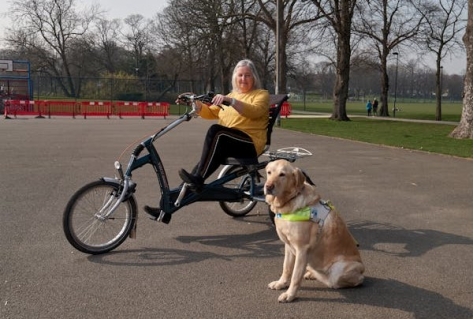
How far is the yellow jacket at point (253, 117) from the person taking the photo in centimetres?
502

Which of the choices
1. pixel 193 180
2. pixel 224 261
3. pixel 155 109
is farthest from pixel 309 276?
pixel 155 109

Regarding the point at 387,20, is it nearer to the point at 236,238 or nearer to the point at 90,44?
the point at 236,238


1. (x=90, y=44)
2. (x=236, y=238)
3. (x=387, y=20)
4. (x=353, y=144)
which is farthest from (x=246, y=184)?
(x=90, y=44)

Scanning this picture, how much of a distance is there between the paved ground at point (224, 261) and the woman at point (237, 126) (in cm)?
84

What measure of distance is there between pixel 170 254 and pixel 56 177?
4.84 meters

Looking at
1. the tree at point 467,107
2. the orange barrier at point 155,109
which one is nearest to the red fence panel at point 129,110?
the orange barrier at point 155,109

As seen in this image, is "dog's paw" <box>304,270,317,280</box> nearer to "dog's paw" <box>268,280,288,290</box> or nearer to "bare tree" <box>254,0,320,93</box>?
"dog's paw" <box>268,280,288,290</box>

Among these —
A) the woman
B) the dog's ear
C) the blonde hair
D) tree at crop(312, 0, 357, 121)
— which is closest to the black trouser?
the woman

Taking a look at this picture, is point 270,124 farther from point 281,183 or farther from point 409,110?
point 409,110

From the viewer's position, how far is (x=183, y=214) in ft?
20.7

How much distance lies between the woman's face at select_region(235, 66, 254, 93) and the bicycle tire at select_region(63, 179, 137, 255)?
167 centimetres

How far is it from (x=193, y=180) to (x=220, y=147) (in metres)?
0.43

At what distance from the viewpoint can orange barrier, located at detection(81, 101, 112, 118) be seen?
110ft

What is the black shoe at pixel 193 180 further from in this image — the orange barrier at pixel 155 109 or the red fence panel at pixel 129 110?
the red fence panel at pixel 129 110
